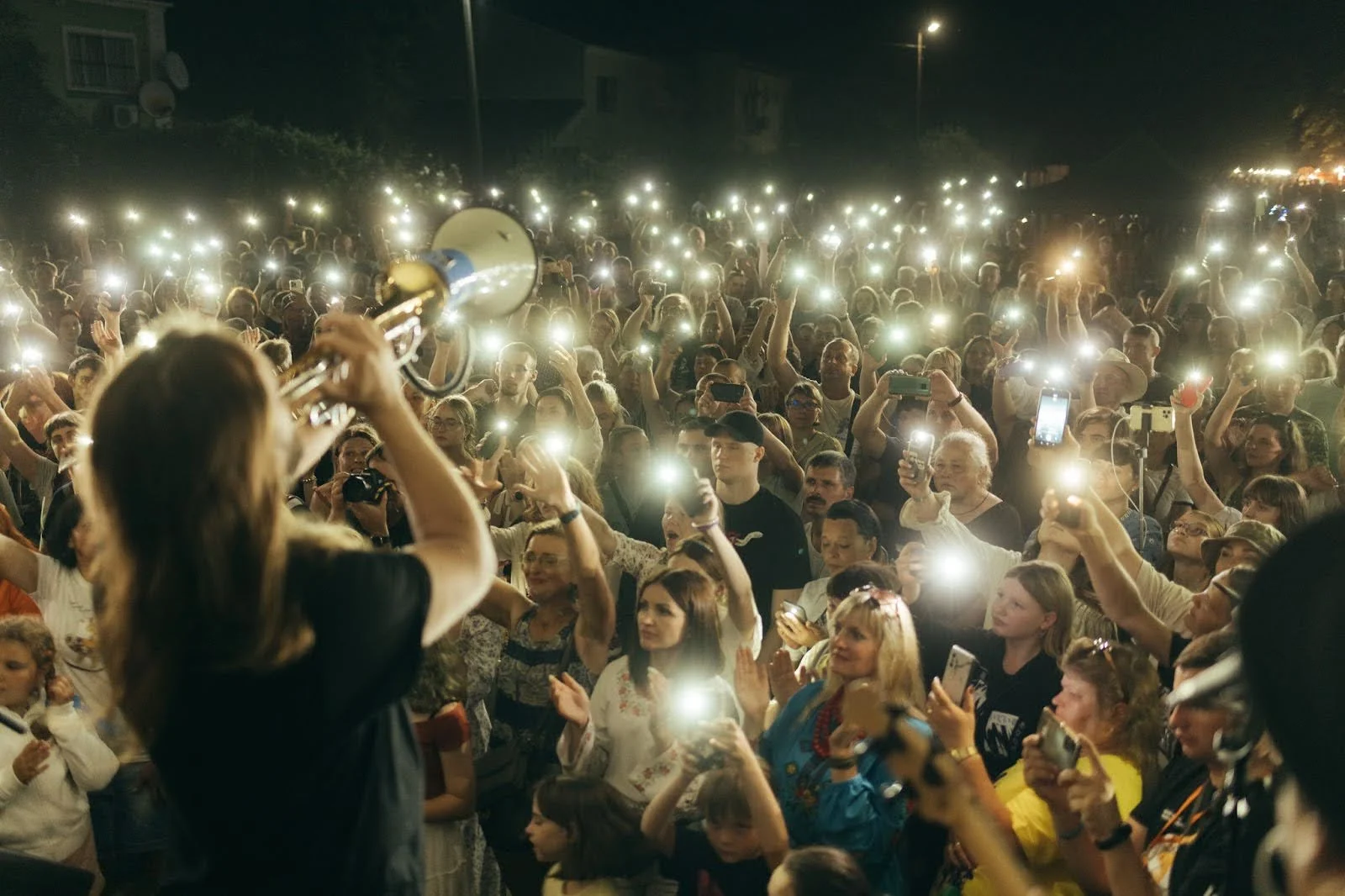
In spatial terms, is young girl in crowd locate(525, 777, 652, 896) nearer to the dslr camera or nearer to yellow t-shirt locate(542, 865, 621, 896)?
yellow t-shirt locate(542, 865, 621, 896)

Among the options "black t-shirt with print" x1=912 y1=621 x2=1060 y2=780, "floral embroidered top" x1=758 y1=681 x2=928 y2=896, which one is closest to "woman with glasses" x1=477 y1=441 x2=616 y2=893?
"floral embroidered top" x1=758 y1=681 x2=928 y2=896

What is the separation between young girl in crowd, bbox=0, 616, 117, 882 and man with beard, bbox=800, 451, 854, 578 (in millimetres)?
3455

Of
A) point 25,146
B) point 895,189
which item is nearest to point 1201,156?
point 895,189

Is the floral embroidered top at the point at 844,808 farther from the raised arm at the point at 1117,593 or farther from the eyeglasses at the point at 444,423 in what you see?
the eyeglasses at the point at 444,423

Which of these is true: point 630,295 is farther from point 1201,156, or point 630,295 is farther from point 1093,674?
point 1201,156

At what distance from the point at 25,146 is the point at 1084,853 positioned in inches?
1011

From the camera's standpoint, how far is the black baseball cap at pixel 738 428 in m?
5.88

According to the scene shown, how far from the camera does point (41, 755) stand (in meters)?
4.04

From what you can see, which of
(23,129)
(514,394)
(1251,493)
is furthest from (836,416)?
(23,129)

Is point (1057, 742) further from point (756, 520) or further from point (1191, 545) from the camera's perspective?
point (756, 520)

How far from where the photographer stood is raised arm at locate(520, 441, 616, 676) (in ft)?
12.4

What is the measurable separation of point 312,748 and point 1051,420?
4088 millimetres

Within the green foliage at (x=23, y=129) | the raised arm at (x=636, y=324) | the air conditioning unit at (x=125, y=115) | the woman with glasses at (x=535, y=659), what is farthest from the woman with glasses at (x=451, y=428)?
the air conditioning unit at (x=125, y=115)

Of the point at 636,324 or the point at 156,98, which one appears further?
the point at 156,98
